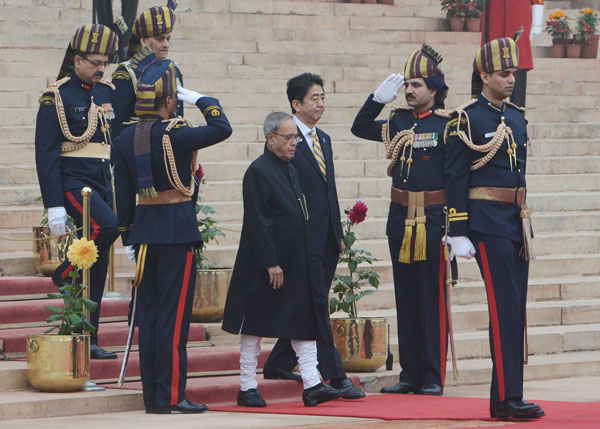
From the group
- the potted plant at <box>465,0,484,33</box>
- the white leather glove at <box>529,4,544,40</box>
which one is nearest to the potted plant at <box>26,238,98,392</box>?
the white leather glove at <box>529,4,544,40</box>

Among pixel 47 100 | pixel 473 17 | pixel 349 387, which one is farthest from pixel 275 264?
pixel 473 17

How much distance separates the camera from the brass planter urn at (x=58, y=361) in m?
7.88

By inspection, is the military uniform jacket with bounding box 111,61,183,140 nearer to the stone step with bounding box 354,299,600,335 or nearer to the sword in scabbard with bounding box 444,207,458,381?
the sword in scabbard with bounding box 444,207,458,381

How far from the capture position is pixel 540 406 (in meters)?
7.91

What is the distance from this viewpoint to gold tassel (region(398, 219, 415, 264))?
867cm

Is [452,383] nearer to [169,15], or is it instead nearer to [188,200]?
[188,200]

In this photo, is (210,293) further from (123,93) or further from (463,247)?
(463,247)

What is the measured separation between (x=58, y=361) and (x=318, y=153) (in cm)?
196

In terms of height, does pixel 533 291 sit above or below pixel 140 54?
below

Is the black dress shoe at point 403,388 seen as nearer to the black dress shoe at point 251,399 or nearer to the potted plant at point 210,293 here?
the black dress shoe at point 251,399

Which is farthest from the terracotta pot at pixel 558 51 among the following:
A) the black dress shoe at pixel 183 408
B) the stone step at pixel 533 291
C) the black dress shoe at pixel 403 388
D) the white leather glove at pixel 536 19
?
the black dress shoe at pixel 183 408

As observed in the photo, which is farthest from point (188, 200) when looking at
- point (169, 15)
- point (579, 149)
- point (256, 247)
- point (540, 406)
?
point (579, 149)

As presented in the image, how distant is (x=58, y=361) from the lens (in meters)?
7.88

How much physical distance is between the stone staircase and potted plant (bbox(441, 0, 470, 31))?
23 cm
